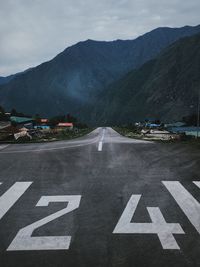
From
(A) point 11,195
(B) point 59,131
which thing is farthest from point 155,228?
(B) point 59,131

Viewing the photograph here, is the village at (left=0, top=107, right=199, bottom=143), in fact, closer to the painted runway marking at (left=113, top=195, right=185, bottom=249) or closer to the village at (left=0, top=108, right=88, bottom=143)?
the village at (left=0, top=108, right=88, bottom=143)

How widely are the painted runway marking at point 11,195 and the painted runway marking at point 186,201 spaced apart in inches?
167

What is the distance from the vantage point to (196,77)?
200 metres

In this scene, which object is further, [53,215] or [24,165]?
[24,165]

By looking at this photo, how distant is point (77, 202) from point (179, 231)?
9.68 ft

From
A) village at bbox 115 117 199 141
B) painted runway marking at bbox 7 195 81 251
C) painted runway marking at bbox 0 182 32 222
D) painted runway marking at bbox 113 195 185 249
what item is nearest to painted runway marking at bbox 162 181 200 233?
painted runway marking at bbox 113 195 185 249

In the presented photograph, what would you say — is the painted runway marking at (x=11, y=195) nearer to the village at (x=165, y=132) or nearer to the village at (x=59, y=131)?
the village at (x=59, y=131)

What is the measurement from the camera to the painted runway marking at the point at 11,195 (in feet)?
27.0

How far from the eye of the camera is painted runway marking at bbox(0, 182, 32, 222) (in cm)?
823

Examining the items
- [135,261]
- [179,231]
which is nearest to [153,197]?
[179,231]

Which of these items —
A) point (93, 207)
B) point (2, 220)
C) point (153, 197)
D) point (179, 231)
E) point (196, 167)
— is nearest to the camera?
point (179, 231)

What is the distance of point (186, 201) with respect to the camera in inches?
337

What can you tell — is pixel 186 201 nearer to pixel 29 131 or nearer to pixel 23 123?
pixel 29 131

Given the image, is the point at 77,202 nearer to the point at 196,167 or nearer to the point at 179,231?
the point at 179,231
